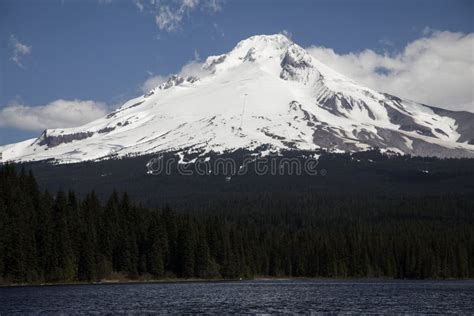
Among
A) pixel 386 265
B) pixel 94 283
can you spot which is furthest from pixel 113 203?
pixel 386 265

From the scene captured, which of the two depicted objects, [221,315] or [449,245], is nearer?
[221,315]

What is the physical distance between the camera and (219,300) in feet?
338

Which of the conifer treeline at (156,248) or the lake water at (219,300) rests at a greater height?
the conifer treeline at (156,248)

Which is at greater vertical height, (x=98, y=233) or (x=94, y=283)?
(x=98, y=233)

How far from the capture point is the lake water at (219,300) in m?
88.8

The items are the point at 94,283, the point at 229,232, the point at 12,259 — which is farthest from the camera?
the point at 229,232

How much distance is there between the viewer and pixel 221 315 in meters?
81.9

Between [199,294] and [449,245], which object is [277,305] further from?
[449,245]

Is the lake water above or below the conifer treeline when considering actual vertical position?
below

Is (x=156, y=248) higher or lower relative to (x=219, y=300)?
higher

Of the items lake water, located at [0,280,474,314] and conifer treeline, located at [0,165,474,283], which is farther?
conifer treeline, located at [0,165,474,283]

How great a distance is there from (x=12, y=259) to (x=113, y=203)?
36775mm

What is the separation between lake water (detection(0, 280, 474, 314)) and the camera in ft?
291

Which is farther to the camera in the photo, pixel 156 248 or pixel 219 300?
pixel 156 248
